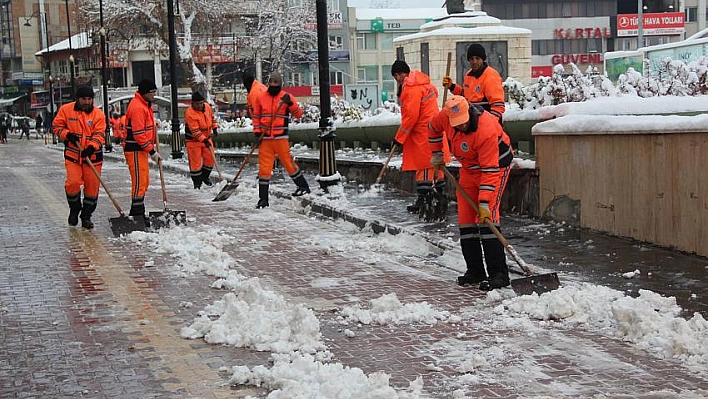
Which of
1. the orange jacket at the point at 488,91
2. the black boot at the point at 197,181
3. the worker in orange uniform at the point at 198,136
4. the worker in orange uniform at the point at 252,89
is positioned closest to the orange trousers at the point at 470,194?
the orange jacket at the point at 488,91

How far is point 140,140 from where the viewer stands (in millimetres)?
12086

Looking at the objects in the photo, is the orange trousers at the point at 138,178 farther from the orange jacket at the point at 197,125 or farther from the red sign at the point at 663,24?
the red sign at the point at 663,24

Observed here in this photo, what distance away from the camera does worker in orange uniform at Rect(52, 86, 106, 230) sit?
12055mm

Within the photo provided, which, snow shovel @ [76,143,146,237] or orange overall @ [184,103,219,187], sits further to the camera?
orange overall @ [184,103,219,187]

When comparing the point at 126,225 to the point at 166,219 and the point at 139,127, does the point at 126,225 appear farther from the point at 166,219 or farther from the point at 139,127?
the point at 139,127

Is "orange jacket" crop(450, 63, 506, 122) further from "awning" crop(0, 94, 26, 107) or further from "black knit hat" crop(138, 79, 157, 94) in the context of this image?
"awning" crop(0, 94, 26, 107)

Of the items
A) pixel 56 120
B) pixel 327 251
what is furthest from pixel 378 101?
pixel 327 251

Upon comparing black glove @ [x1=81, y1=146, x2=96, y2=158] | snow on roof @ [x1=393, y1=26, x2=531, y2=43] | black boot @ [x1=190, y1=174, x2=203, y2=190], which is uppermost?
snow on roof @ [x1=393, y1=26, x2=531, y2=43]

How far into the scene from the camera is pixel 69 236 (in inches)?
459

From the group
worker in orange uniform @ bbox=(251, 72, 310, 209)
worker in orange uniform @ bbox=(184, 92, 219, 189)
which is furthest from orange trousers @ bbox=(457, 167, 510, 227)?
worker in orange uniform @ bbox=(184, 92, 219, 189)

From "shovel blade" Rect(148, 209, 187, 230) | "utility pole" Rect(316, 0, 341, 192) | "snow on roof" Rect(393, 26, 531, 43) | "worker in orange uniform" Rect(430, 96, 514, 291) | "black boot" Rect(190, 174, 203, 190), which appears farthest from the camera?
"snow on roof" Rect(393, 26, 531, 43)

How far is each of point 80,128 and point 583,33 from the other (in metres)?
69.4

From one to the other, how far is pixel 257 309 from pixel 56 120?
6462 mm

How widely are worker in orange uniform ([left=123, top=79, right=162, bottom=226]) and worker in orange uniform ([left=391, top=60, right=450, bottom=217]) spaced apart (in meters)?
2.96
